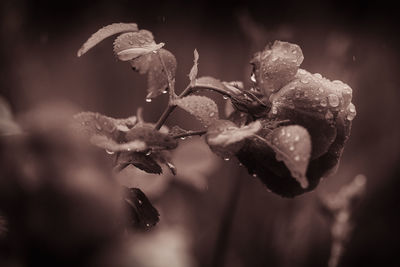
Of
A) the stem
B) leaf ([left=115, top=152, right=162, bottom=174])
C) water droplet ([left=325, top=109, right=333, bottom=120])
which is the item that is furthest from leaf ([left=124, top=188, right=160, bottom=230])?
the stem

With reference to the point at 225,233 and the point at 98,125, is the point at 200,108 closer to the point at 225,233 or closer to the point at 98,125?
the point at 98,125

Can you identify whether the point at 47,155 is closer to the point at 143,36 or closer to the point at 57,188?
the point at 57,188

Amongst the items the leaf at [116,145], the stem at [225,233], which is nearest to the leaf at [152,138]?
the leaf at [116,145]

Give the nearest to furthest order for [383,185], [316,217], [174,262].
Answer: [174,262], [316,217], [383,185]

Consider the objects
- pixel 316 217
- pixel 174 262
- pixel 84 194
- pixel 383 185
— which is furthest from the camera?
pixel 383 185

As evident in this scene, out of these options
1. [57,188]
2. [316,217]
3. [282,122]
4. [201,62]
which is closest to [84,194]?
[57,188]

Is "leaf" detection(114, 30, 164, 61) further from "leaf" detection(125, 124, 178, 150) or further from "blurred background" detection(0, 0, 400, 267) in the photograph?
"blurred background" detection(0, 0, 400, 267)

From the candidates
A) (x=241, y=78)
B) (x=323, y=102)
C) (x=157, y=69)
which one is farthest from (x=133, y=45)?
(x=241, y=78)
